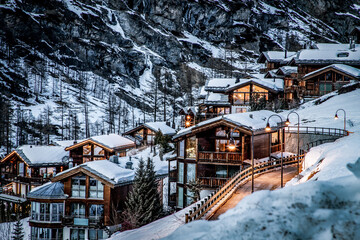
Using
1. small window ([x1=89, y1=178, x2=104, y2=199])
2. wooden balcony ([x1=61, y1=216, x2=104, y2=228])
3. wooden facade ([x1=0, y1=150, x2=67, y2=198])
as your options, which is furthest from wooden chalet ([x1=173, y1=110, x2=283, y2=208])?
wooden facade ([x1=0, y1=150, x2=67, y2=198])

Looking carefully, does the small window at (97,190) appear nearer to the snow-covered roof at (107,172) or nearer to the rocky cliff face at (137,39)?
the snow-covered roof at (107,172)

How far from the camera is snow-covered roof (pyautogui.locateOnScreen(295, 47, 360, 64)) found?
58.1 m

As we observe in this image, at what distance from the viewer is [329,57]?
193ft

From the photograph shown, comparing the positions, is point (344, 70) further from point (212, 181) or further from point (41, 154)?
point (41, 154)

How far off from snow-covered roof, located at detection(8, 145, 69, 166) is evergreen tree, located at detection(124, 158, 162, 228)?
2366 cm

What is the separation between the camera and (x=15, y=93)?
89.0 m

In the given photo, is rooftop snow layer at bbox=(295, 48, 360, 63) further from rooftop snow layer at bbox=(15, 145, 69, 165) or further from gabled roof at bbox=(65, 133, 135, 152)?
rooftop snow layer at bbox=(15, 145, 69, 165)

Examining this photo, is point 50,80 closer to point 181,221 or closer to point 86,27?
point 86,27

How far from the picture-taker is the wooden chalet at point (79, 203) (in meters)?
30.6

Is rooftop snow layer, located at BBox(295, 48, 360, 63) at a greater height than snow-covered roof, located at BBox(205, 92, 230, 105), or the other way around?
rooftop snow layer, located at BBox(295, 48, 360, 63)

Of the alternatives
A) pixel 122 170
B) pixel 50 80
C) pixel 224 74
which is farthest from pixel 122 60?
pixel 122 170

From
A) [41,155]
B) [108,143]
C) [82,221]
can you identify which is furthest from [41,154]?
[82,221]

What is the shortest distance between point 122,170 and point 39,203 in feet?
28.8

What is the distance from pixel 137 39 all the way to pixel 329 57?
102 metres
